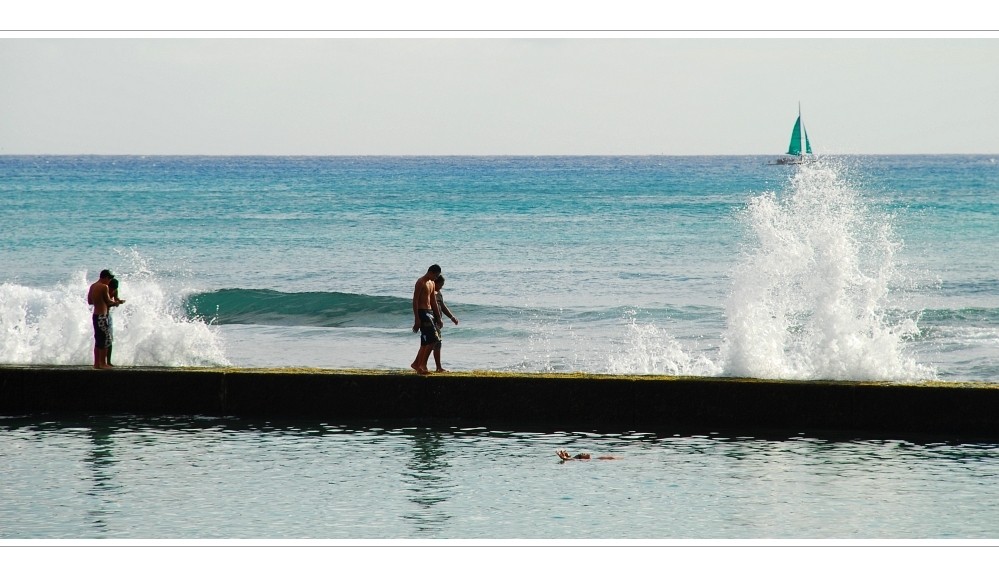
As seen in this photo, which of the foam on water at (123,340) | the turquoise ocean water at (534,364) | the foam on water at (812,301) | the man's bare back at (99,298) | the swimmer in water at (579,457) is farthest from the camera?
the foam on water at (123,340)

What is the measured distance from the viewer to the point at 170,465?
10016 mm

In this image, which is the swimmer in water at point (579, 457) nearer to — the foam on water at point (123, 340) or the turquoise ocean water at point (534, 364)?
the turquoise ocean water at point (534, 364)

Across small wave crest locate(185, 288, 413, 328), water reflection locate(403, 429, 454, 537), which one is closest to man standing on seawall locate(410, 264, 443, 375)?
water reflection locate(403, 429, 454, 537)

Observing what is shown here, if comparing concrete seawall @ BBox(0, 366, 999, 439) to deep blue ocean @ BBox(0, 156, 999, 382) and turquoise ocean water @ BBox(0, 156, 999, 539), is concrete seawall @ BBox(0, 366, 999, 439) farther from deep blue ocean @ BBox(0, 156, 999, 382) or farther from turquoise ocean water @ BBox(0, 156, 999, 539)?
deep blue ocean @ BBox(0, 156, 999, 382)

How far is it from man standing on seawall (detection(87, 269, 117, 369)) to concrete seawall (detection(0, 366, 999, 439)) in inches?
17.0

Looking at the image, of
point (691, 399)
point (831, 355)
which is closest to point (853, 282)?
point (831, 355)

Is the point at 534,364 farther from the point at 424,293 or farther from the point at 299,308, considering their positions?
the point at 299,308

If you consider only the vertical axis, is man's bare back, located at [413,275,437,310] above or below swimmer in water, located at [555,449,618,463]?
above

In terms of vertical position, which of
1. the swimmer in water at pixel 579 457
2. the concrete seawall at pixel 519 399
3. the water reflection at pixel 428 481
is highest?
the concrete seawall at pixel 519 399

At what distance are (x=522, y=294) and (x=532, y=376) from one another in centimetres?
1585

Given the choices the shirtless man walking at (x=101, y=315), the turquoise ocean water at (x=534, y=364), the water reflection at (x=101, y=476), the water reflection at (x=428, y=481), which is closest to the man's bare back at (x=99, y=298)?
the shirtless man walking at (x=101, y=315)

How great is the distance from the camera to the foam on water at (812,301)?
12641mm

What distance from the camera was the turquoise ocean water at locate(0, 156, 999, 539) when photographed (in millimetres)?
8539

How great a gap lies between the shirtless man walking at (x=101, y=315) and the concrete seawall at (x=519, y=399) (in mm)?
432
